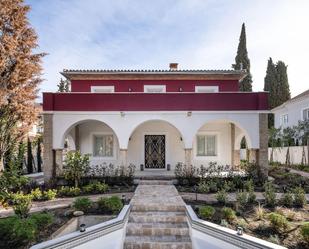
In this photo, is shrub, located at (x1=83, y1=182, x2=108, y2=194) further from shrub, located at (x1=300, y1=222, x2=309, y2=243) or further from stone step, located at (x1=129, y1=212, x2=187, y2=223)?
shrub, located at (x1=300, y1=222, x2=309, y2=243)

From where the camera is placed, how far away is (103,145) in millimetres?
17641

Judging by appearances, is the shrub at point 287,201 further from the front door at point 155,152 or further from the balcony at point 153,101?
the front door at point 155,152

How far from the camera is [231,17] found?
13305mm

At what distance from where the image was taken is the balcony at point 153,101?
14.8 m

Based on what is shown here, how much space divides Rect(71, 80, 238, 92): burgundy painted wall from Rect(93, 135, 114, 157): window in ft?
11.5

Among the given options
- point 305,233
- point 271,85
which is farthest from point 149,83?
point 271,85

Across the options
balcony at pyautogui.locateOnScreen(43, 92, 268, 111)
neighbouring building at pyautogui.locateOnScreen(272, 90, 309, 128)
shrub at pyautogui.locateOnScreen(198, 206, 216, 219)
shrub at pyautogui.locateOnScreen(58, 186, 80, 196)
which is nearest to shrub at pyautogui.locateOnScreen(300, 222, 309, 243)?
shrub at pyautogui.locateOnScreen(198, 206, 216, 219)

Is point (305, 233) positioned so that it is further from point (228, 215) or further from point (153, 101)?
point (153, 101)

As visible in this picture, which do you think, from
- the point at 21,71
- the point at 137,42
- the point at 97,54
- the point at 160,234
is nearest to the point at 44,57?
the point at 21,71

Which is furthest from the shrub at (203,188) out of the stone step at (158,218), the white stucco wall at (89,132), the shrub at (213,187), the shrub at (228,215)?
the white stucco wall at (89,132)

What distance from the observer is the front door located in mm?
17406

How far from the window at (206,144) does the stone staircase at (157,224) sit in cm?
740

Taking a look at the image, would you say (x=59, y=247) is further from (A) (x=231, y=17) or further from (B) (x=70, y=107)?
(A) (x=231, y=17)

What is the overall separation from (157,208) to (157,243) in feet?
6.18
